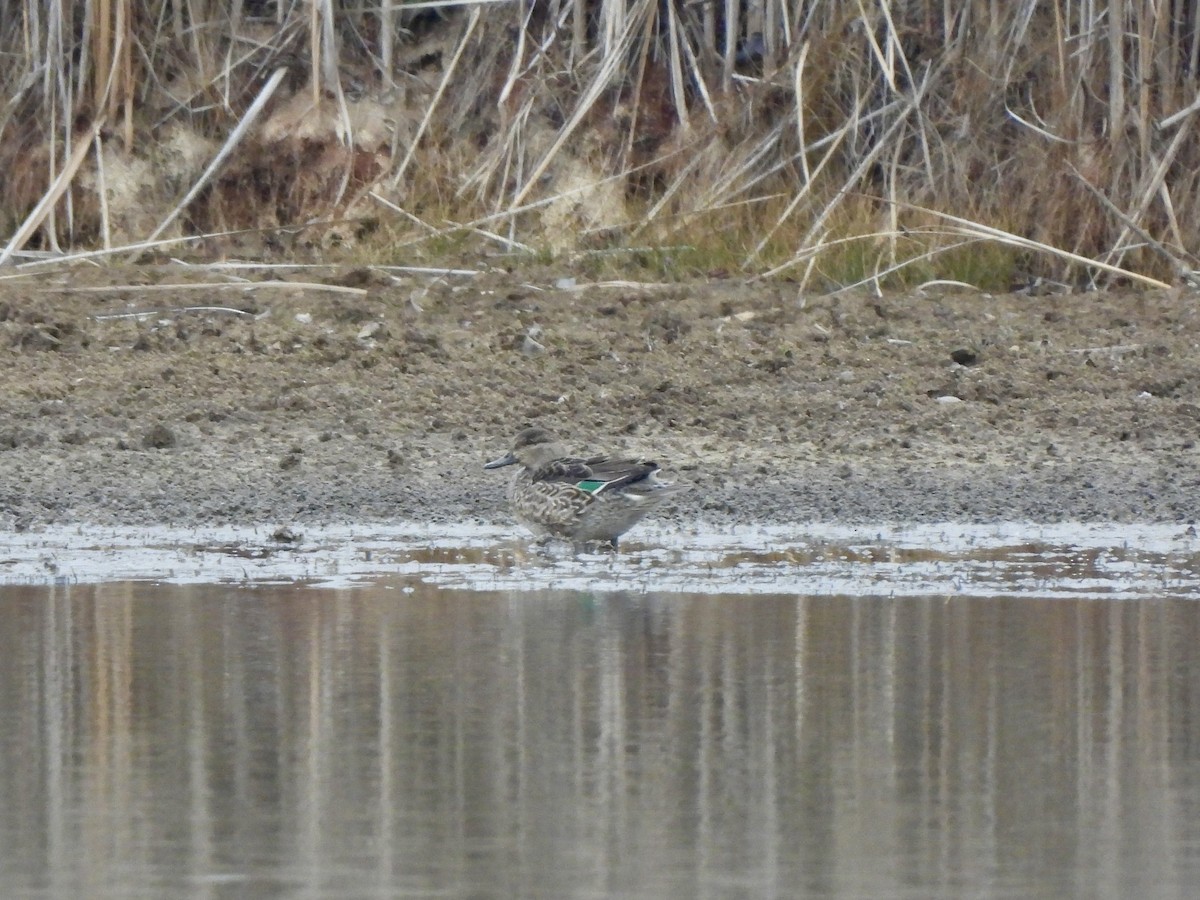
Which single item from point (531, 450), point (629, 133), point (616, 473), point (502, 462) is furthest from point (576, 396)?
point (629, 133)

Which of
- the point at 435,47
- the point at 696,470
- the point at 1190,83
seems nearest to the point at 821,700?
the point at 696,470

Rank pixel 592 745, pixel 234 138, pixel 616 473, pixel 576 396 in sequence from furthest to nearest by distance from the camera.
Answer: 1. pixel 234 138
2. pixel 576 396
3. pixel 616 473
4. pixel 592 745

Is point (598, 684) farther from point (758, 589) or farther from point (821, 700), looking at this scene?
point (758, 589)

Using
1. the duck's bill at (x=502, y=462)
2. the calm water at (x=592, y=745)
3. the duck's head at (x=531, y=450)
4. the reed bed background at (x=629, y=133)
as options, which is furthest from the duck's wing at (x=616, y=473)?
the reed bed background at (x=629, y=133)

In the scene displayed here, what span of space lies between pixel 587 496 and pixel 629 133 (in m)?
5.68

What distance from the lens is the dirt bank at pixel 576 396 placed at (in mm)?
8945

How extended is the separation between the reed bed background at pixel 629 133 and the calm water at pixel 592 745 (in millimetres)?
5933

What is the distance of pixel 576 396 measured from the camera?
1051 cm

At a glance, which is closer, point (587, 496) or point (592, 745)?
point (592, 745)

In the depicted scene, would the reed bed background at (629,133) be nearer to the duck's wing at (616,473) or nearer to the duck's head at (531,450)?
the duck's head at (531,450)

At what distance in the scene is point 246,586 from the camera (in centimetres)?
719

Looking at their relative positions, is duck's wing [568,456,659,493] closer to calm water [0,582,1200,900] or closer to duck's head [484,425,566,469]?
duck's head [484,425,566,469]

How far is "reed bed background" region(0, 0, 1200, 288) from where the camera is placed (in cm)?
1246

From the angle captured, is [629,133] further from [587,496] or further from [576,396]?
[587,496]
